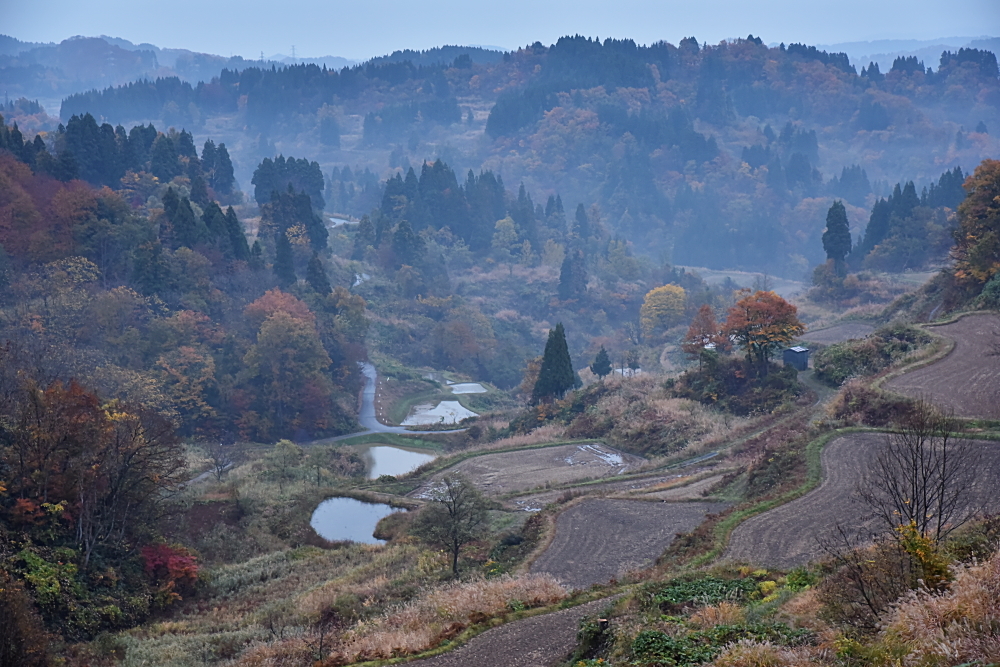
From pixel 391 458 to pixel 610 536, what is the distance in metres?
30.5

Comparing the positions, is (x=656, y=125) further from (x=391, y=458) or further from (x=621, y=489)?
(x=621, y=489)

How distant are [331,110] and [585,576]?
573ft

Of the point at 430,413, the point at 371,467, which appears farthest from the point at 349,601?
the point at 430,413

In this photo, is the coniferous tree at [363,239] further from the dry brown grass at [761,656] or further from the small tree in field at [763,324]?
the dry brown grass at [761,656]

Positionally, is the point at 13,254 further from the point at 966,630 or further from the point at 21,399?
the point at 966,630

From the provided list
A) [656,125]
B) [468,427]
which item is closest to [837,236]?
[468,427]

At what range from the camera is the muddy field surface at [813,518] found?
53.3 ft

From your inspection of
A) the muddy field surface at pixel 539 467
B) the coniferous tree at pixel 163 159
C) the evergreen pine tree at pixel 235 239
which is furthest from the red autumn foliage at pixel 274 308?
the muddy field surface at pixel 539 467

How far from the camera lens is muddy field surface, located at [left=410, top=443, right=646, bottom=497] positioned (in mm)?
30906

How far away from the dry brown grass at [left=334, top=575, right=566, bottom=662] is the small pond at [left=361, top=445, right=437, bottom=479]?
28.7m

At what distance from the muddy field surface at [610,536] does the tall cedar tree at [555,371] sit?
24.0 m

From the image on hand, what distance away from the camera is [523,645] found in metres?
12.6

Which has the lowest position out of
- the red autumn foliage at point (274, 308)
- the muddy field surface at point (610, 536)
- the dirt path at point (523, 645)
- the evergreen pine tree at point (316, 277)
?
the red autumn foliage at point (274, 308)

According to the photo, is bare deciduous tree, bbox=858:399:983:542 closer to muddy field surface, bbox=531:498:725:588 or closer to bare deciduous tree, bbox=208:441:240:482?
muddy field surface, bbox=531:498:725:588
